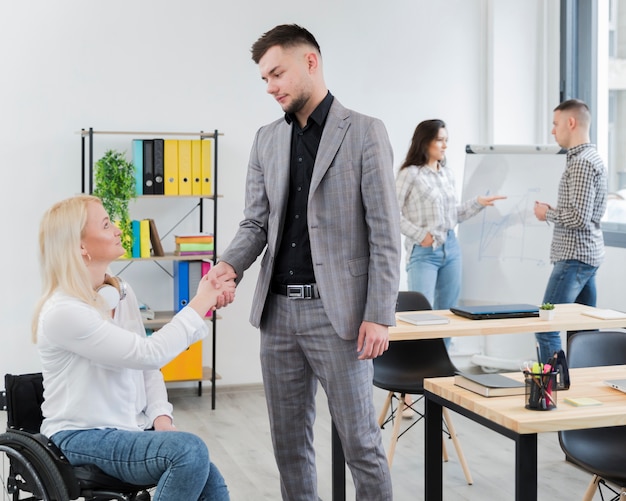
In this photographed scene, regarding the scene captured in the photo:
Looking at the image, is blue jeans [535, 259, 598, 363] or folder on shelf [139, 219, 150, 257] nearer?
Answer: blue jeans [535, 259, 598, 363]

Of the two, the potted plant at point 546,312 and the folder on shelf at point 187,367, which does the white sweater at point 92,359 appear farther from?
the folder on shelf at point 187,367

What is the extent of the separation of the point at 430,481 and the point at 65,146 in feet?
11.7

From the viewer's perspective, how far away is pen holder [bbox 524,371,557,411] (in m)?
2.22

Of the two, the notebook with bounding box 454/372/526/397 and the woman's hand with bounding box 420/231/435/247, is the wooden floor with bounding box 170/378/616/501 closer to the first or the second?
the woman's hand with bounding box 420/231/435/247

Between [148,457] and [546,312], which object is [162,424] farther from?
[546,312]

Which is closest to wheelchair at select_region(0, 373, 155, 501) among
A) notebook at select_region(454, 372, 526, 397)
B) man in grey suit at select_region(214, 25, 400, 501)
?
man in grey suit at select_region(214, 25, 400, 501)

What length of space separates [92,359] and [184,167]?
2.96 metres

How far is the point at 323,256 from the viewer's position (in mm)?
2561

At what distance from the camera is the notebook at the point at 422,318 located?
340 centimetres

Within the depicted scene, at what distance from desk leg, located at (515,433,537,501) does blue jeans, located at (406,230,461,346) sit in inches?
124

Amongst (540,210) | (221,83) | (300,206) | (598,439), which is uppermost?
(221,83)

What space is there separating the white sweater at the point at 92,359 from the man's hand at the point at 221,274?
0.62 feet

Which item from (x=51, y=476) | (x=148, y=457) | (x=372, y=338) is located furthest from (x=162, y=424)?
(x=372, y=338)

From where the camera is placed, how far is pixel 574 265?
4832 millimetres
